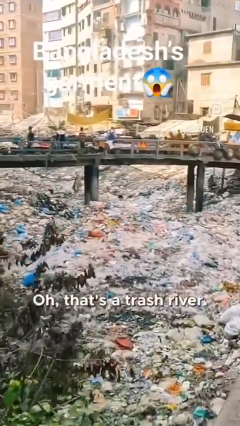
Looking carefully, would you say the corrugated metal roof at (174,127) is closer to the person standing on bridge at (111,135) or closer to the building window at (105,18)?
the person standing on bridge at (111,135)

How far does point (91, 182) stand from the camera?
6.37 ft

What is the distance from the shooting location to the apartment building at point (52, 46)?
1.80 m

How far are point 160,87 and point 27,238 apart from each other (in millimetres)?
780

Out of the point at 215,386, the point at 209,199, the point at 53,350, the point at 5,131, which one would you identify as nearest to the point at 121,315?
the point at 53,350

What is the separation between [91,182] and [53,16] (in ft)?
2.10

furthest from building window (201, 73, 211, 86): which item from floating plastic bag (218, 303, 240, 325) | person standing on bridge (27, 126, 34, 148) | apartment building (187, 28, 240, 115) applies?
floating plastic bag (218, 303, 240, 325)

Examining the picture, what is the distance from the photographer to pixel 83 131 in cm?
188

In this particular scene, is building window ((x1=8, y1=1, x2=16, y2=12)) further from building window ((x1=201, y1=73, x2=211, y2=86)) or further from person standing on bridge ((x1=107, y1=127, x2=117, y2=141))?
building window ((x1=201, y1=73, x2=211, y2=86))

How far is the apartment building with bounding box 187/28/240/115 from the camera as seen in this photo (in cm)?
182

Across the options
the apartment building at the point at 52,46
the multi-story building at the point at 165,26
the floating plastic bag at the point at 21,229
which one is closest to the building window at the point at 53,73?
the apartment building at the point at 52,46

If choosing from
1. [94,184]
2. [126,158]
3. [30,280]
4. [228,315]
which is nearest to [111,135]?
[126,158]

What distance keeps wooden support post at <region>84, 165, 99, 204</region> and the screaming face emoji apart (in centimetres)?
37

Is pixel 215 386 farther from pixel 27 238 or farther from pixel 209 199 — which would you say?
pixel 27 238

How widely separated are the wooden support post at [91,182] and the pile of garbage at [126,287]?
0.04 meters
